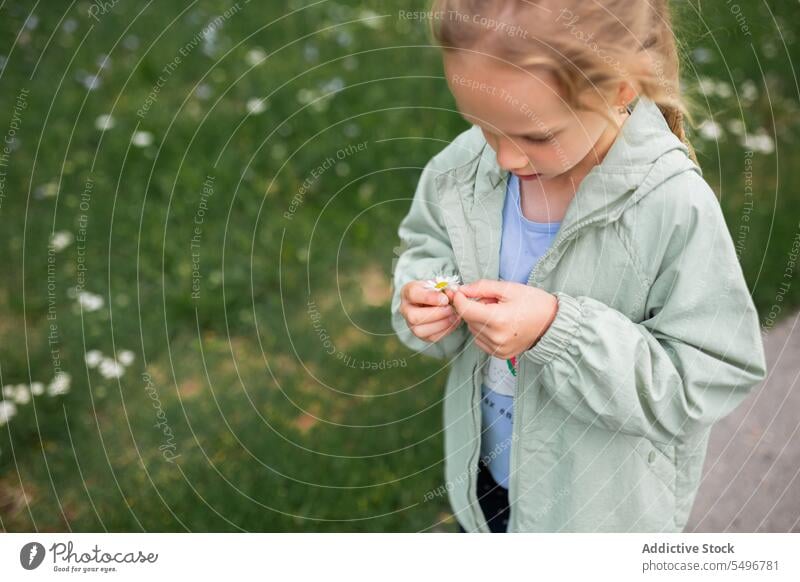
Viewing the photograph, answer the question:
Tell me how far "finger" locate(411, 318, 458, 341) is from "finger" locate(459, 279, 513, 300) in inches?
2.8

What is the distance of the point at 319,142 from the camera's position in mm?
2402

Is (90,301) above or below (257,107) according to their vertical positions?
below

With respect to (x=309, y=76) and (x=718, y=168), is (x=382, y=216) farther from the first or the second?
(x=718, y=168)

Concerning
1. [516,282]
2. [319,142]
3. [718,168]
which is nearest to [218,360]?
[319,142]

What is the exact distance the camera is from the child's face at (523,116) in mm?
862

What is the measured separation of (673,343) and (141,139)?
196 cm

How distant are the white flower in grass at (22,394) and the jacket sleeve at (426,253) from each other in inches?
42.2

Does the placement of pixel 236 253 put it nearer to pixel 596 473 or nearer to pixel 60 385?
pixel 60 385

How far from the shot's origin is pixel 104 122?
253cm

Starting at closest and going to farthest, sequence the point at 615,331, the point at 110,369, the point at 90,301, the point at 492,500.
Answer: the point at 615,331 < the point at 492,500 < the point at 110,369 < the point at 90,301

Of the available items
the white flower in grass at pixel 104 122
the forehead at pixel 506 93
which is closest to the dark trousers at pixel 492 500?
the forehead at pixel 506 93

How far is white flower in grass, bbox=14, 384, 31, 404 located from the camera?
182cm
